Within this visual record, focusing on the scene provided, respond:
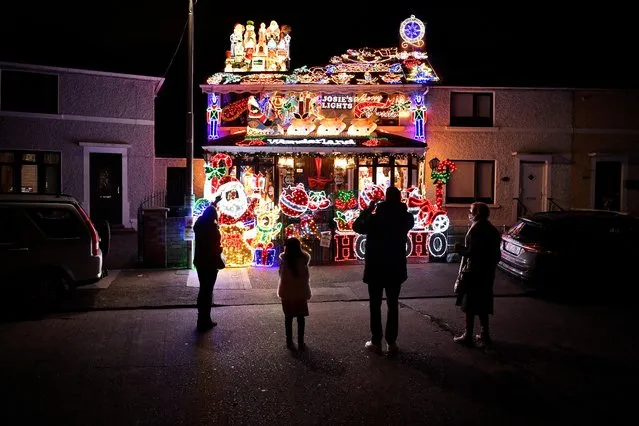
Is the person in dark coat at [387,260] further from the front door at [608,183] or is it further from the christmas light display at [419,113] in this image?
the front door at [608,183]

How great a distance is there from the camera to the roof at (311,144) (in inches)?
605

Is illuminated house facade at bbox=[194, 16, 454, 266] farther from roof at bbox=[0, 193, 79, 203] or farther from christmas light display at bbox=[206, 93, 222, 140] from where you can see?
roof at bbox=[0, 193, 79, 203]

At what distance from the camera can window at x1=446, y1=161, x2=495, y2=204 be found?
1847 cm

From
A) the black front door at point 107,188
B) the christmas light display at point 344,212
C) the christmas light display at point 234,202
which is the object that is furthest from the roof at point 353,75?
the black front door at point 107,188

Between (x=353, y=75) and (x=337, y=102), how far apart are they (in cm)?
86

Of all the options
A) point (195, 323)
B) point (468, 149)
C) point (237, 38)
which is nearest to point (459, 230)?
point (468, 149)

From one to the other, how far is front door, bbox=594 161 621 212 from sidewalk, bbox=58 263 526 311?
8.77 m

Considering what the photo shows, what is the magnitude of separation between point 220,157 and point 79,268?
6.10m

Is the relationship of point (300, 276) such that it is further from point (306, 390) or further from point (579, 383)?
point (579, 383)

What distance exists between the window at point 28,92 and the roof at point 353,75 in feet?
20.6

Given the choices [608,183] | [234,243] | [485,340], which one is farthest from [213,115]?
[608,183]

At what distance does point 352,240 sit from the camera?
13891 millimetres

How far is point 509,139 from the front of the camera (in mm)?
18438

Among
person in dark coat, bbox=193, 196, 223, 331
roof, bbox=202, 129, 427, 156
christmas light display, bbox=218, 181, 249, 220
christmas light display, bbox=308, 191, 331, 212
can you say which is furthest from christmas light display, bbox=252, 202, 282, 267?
person in dark coat, bbox=193, 196, 223, 331
